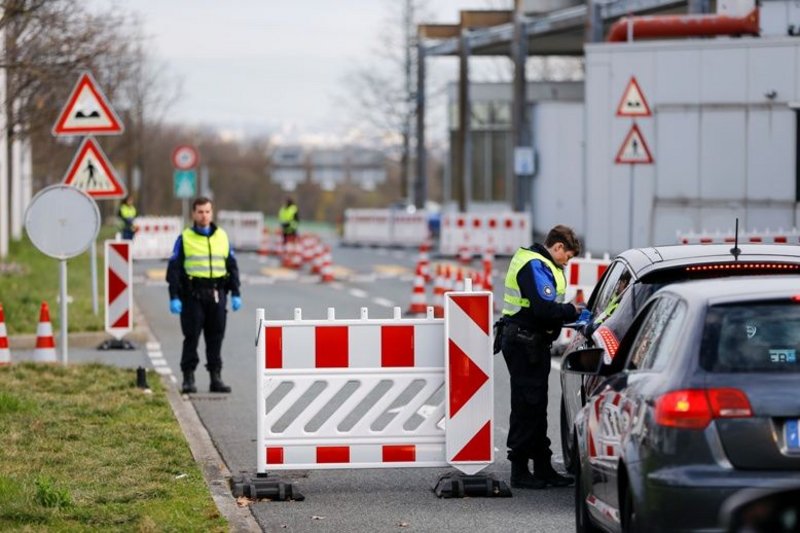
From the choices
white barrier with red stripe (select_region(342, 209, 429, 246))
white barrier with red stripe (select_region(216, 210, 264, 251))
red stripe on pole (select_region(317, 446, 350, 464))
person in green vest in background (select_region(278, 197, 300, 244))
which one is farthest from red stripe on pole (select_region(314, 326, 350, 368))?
white barrier with red stripe (select_region(216, 210, 264, 251))

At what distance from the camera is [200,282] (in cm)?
1584

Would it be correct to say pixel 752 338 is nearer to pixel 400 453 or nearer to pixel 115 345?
pixel 400 453

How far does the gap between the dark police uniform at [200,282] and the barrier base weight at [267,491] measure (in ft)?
17.8

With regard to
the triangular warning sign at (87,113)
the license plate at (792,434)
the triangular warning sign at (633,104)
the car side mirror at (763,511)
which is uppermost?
the triangular warning sign at (633,104)

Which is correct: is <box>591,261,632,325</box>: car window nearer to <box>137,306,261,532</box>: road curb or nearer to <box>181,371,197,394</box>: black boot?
<box>137,306,261,532</box>: road curb

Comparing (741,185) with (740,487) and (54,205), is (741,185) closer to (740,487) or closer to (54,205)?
(54,205)

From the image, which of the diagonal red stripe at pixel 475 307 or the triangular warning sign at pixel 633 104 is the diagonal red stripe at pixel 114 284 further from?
the triangular warning sign at pixel 633 104

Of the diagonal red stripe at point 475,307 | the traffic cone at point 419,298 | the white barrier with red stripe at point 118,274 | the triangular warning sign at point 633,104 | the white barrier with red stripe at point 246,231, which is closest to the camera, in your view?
the diagonal red stripe at point 475,307

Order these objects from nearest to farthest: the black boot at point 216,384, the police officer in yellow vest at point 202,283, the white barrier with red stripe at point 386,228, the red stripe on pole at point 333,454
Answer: the red stripe on pole at point 333,454 → the police officer in yellow vest at point 202,283 → the black boot at point 216,384 → the white barrier with red stripe at point 386,228

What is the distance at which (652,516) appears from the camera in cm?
660

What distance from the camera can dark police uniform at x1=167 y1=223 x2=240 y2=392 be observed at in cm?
1580

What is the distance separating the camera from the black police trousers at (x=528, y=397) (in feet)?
35.7

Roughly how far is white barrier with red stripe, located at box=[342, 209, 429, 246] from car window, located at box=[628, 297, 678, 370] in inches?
1769

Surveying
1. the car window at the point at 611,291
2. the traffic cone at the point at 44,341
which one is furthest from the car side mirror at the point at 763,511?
the traffic cone at the point at 44,341
